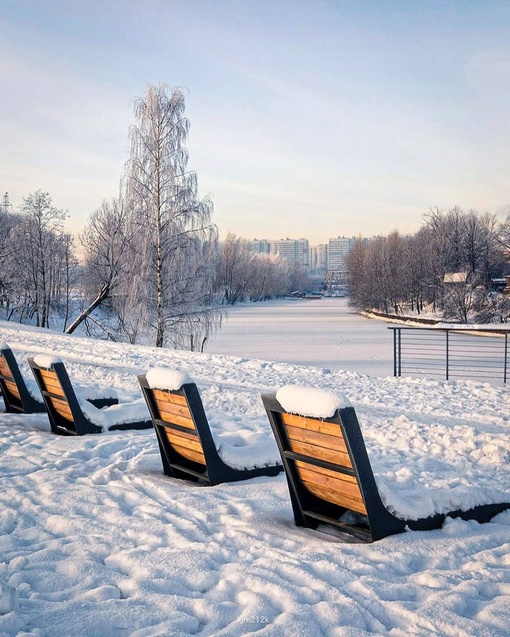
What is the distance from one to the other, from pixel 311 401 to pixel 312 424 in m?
0.18

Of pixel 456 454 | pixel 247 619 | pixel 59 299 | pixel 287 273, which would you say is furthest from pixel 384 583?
pixel 287 273

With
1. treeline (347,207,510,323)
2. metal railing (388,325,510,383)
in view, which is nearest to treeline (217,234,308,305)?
treeline (347,207,510,323)

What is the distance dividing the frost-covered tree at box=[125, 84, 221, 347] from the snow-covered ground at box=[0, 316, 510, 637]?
15.4 meters

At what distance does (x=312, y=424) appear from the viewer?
3.23 metres

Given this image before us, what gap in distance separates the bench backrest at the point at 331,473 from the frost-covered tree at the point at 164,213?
1784cm

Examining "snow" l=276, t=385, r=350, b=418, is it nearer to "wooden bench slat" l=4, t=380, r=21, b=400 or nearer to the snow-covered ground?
the snow-covered ground

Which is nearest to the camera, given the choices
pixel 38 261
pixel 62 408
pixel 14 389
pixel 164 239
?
pixel 62 408

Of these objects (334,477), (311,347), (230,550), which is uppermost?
(334,477)

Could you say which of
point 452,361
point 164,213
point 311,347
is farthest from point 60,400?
point 311,347

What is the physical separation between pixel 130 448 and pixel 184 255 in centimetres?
1633

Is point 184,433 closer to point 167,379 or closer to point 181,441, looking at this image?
point 181,441

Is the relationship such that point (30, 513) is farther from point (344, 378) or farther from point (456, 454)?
point (344, 378)

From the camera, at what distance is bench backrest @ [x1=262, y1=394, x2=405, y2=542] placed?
308cm

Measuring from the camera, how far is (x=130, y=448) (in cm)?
552
